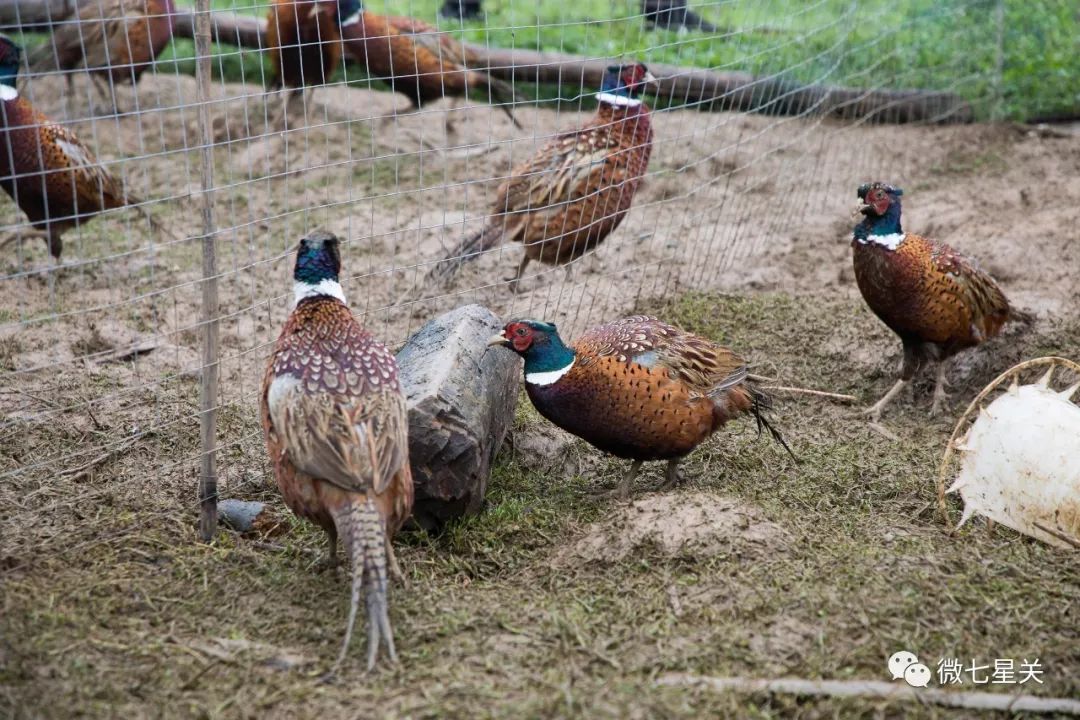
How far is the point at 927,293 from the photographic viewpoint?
17.0 feet

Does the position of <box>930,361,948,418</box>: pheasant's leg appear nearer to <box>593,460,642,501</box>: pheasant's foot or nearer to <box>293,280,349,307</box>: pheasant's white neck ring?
<box>593,460,642,501</box>: pheasant's foot

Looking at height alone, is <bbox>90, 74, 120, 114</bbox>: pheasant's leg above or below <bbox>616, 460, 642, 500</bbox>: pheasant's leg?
above

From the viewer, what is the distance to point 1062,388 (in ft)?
17.1

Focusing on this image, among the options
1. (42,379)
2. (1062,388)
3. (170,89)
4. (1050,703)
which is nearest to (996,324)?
(1062,388)

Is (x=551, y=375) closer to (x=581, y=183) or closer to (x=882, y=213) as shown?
(x=882, y=213)

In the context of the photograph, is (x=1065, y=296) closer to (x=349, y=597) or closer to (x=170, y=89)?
(x=349, y=597)

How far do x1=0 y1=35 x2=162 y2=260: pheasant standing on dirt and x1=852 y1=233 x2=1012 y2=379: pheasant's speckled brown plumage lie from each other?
3.92m

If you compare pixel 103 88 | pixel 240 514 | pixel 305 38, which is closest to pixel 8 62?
pixel 305 38

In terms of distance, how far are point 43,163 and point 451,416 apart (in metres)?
3.33

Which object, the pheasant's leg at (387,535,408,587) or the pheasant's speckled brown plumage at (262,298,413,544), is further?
the pheasant's leg at (387,535,408,587)

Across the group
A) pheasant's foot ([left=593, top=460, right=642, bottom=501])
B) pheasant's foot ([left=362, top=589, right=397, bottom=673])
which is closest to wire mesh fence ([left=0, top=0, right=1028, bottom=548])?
pheasant's foot ([left=362, top=589, right=397, bottom=673])

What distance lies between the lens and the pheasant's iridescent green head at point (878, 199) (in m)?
5.21

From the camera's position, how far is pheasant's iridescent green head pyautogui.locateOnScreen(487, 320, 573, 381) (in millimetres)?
4242

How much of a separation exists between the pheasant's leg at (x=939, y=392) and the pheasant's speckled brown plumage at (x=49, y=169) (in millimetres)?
4431
